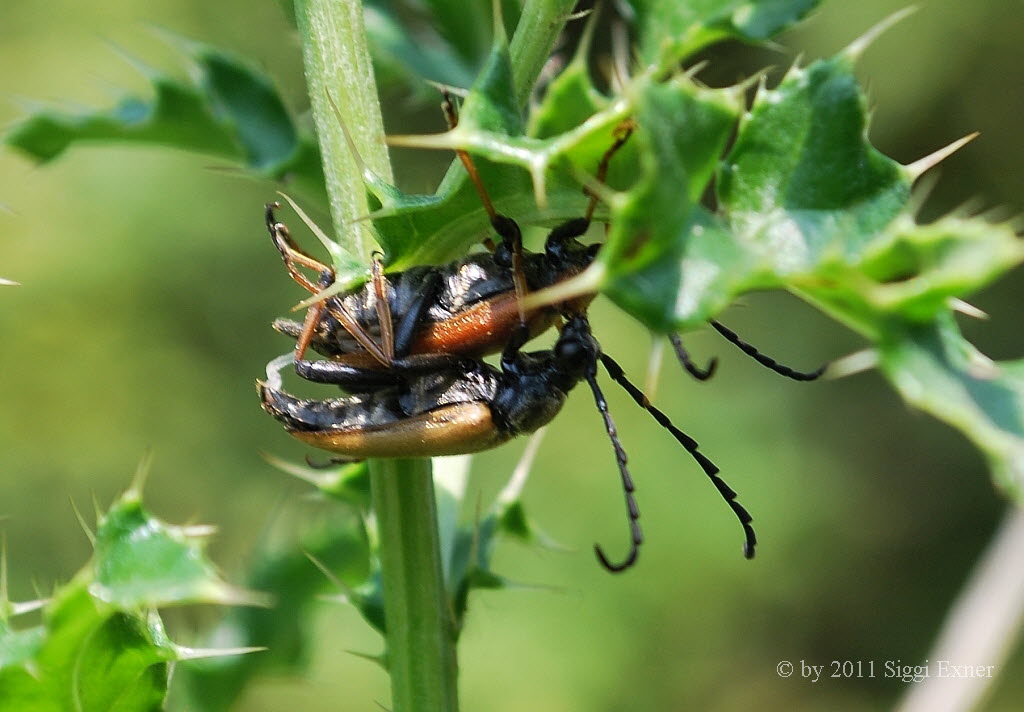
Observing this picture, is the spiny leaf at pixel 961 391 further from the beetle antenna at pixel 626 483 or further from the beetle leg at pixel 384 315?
the beetle leg at pixel 384 315

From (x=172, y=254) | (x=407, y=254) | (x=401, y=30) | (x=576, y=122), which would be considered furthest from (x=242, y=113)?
(x=172, y=254)

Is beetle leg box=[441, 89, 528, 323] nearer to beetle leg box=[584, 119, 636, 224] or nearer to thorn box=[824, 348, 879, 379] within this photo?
beetle leg box=[584, 119, 636, 224]

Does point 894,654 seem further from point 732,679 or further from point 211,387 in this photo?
point 211,387

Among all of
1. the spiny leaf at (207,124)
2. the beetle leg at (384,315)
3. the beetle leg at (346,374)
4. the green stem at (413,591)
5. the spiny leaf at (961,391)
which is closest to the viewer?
the spiny leaf at (961,391)

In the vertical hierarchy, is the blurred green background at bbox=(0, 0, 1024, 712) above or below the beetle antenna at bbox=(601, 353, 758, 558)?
below

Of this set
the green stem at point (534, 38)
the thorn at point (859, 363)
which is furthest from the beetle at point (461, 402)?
the thorn at point (859, 363)

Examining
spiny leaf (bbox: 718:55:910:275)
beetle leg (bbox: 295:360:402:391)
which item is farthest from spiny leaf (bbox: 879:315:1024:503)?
beetle leg (bbox: 295:360:402:391)

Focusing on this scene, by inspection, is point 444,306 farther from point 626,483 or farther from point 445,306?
point 626,483
